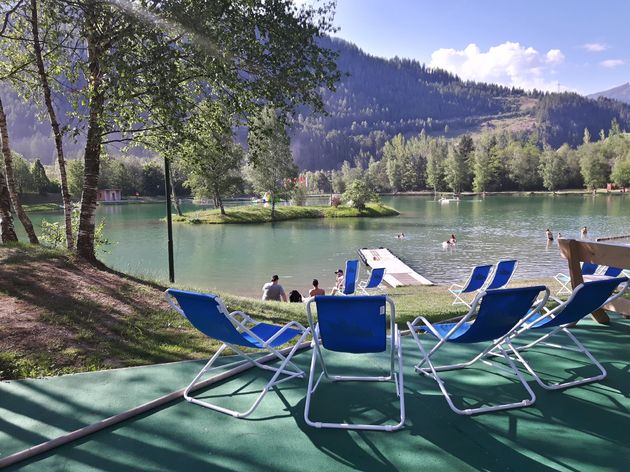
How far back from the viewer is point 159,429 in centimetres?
282

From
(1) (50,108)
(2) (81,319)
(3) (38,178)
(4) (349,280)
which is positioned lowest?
(4) (349,280)

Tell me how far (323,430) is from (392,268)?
1747cm

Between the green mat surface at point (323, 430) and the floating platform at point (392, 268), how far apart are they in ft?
42.2

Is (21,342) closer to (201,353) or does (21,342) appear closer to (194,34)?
(201,353)

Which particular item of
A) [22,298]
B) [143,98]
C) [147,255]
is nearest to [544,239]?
[147,255]

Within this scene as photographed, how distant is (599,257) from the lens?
4559mm

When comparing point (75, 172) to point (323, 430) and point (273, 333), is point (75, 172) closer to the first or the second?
point (273, 333)

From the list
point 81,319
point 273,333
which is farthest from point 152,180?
point 273,333

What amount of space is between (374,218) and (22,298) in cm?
4621

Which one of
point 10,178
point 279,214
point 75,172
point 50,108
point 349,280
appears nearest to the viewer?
point 50,108

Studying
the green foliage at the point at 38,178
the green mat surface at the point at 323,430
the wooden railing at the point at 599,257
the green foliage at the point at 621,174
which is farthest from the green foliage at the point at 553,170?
the green mat surface at the point at 323,430

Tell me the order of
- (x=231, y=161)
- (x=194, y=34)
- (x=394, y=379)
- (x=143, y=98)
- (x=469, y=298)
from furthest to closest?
(x=231, y=161) → (x=469, y=298) → (x=143, y=98) → (x=194, y=34) → (x=394, y=379)

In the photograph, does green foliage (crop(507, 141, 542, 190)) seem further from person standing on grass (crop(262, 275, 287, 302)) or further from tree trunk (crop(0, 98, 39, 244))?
tree trunk (crop(0, 98, 39, 244))

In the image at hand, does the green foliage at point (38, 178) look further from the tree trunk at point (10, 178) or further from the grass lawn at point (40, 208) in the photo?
the tree trunk at point (10, 178)
